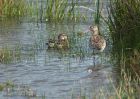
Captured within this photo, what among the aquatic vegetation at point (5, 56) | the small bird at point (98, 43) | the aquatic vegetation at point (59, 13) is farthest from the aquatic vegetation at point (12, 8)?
the aquatic vegetation at point (5, 56)

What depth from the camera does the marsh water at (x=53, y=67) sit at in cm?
829

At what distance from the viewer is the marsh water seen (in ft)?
27.2

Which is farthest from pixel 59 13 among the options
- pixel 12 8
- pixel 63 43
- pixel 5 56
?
pixel 5 56

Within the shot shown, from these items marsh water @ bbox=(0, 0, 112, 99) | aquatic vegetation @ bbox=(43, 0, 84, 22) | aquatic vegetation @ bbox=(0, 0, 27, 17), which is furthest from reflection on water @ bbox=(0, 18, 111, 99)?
aquatic vegetation @ bbox=(0, 0, 27, 17)

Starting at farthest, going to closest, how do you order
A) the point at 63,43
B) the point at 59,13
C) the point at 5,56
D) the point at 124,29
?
the point at 59,13 → the point at 63,43 → the point at 5,56 → the point at 124,29

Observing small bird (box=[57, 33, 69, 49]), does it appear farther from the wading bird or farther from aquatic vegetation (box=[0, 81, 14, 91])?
aquatic vegetation (box=[0, 81, 14, 91])

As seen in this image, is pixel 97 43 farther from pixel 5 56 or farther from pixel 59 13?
pixel 59 13

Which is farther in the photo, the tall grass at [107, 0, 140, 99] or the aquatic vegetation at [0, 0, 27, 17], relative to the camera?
the aquatic vegetation at [0, 0, 27, 17]

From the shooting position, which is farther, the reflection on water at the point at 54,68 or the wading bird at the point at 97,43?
the wading bird at the point at 97,43

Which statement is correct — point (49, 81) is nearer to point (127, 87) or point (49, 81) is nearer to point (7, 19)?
point (127, 87)

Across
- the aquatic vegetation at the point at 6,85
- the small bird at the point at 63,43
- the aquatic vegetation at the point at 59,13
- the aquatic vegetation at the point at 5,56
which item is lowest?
the aquatic vegetation at the point at 6,85

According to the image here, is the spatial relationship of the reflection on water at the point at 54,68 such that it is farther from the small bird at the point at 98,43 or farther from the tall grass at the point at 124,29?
the tall grass at the point at 124,29

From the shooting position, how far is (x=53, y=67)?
10211mm

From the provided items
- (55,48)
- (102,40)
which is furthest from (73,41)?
(102,40)
